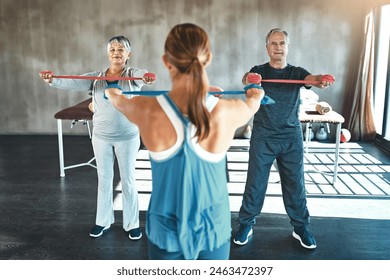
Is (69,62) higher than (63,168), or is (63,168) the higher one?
(69,62)

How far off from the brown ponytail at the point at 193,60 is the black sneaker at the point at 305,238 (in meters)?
1.73

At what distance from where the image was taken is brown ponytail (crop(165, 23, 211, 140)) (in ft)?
4.02

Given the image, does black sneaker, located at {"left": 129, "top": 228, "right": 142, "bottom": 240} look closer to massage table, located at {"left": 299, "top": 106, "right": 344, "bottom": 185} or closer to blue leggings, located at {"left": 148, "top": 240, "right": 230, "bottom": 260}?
blue leggings, located at {"left": 148, "top": 240, "right": 230, "bottom": 260}

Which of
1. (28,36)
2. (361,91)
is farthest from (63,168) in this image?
(361,91)

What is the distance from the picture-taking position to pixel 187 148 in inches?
51.0

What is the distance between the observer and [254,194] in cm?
269

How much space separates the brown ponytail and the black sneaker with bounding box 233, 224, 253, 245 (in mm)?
1645

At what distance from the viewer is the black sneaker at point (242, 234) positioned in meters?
2.75

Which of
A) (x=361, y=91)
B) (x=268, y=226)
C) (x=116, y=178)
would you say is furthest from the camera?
(x=361, y=91)

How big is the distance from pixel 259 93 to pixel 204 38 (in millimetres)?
400

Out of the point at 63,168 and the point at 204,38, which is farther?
the point at 63,168

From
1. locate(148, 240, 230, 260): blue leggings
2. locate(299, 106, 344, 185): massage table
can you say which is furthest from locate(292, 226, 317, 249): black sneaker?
locate(148, 240, 230, 260): blue leggings

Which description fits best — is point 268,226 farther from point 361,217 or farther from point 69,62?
point 69,62

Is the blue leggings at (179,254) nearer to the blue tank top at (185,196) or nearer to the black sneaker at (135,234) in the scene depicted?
the blue tank top at (185,196)
